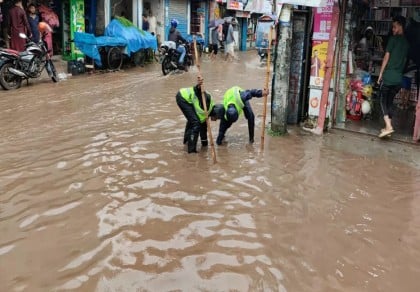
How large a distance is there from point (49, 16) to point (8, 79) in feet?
14.7

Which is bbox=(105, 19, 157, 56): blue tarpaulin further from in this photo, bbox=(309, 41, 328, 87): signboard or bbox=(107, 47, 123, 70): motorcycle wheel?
bbox=(309, 41, 328, 87): signboard

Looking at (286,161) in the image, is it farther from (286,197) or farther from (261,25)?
(261,25)

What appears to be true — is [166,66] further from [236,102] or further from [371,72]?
[236,102]

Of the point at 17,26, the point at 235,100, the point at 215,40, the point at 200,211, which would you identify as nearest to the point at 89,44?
the point at 17,26

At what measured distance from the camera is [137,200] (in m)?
4.66

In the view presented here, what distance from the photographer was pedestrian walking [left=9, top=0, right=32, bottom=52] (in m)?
11.8

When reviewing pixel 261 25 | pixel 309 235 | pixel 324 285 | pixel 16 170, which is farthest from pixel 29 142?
pixel 261 25

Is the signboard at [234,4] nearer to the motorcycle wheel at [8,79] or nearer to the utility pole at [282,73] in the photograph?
the motorcycle wheel at [8,79]

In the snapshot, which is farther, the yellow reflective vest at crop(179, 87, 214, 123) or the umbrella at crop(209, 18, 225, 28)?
the umbrella at crop(209, 18, 225, 28)

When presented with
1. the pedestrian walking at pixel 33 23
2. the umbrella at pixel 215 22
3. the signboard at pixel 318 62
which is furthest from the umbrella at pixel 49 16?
the umbrella at pixel 215 22

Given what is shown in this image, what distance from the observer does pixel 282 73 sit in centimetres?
714

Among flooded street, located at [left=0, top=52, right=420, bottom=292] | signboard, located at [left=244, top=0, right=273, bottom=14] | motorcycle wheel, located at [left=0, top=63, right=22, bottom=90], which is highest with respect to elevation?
signboard, located at [left=244, top=0, right=273, bottom=14]

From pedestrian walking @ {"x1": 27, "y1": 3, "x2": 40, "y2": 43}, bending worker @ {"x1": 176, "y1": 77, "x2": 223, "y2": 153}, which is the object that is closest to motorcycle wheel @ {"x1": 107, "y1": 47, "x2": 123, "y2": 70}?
pedestrian walking @ {"x1": 27, "y1": 3, "x2": 40, "y2": 43}

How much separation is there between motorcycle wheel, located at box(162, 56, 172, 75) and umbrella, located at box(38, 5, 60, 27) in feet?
11.8
